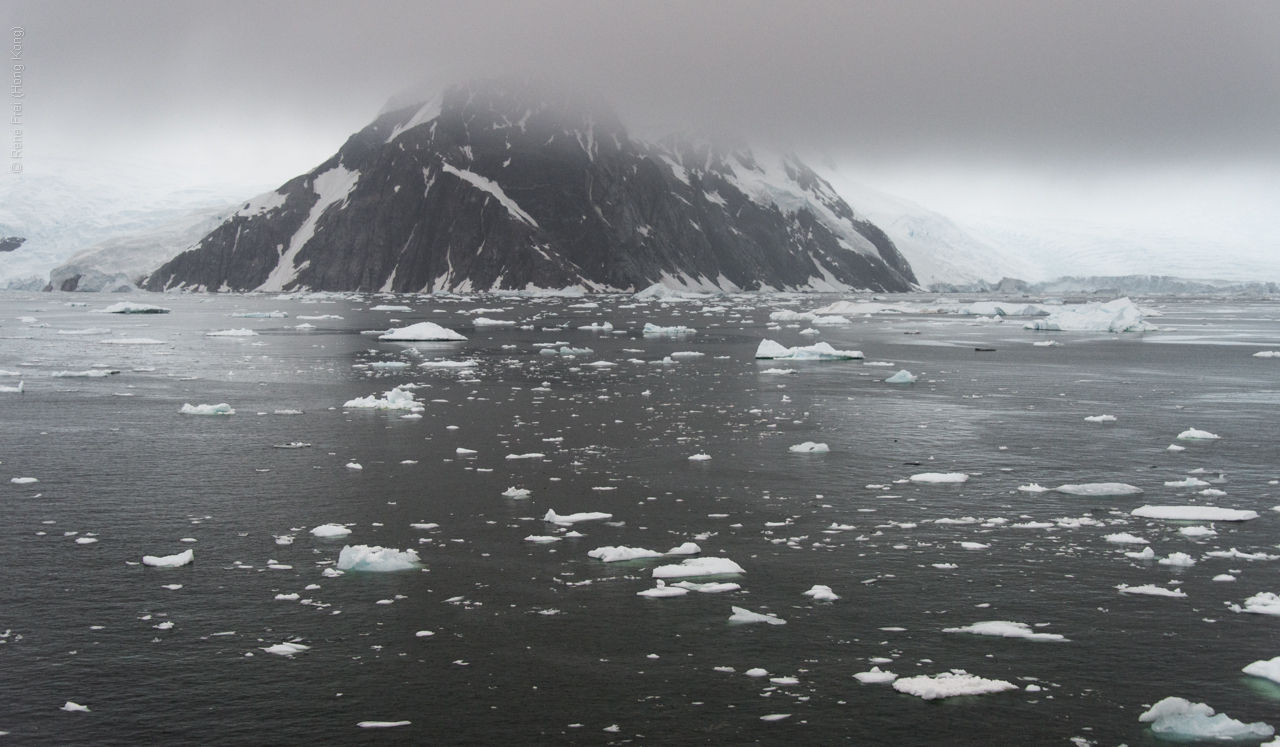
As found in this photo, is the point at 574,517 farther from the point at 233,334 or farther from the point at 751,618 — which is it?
the point at 233,334

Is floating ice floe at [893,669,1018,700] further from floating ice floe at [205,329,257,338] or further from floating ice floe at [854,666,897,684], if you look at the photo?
floating ice floe at [205,329,257,338]

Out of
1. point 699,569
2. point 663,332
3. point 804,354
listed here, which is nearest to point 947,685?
point 699,569

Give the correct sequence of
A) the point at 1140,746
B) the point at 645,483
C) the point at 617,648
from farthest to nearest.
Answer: the point at 645,483, the point at 617,648, the point at 1140,746

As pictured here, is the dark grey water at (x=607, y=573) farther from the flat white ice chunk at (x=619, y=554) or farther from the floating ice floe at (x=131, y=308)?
the floating ice floe at (x=131, y=308)

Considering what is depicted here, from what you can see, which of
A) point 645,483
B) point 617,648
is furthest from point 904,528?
point 617,648

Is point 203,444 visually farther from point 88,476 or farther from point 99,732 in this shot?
point 99,732

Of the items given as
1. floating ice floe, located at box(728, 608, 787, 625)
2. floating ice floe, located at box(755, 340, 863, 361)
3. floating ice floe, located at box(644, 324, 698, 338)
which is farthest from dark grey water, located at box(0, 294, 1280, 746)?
floating ice floe, located at box(644, 324, 698, 338)

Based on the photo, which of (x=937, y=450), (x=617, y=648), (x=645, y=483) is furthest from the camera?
(x=937, y=450)

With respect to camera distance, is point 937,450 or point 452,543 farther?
point 937,450
